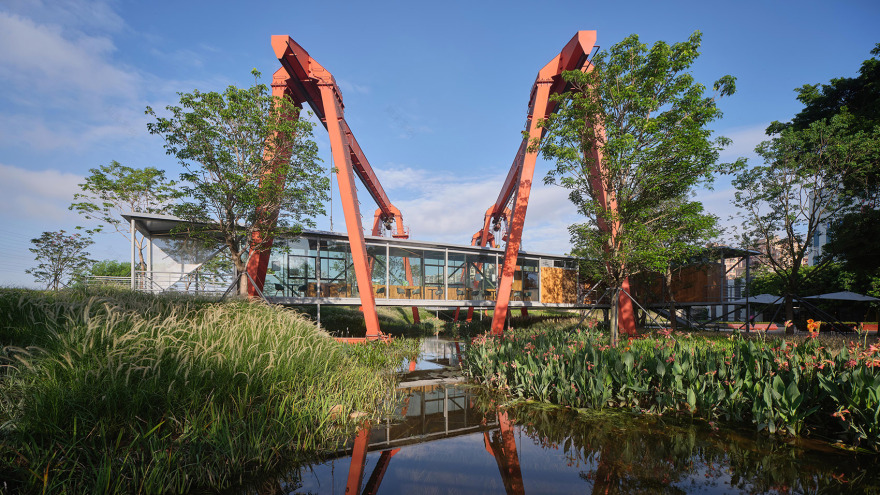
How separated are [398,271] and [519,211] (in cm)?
660

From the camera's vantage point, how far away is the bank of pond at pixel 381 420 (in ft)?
9.93

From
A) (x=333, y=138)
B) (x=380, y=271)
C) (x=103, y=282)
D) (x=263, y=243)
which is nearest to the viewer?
(x=103, y=282)

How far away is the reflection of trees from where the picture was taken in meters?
2.99

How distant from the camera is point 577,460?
360 cm

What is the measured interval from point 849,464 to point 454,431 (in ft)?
12.0

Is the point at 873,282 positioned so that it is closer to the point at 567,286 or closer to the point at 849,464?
the point at 567,286

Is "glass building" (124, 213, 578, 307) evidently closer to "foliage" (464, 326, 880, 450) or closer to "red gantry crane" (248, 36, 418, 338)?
"red gantry crane" (248, 36, 418, 338)

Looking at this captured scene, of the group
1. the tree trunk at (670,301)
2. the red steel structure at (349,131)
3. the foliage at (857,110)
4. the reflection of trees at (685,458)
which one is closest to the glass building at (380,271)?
the red steel structure at (349,131)

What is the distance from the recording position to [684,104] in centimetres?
914

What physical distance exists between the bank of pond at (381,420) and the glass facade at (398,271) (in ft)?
29.7

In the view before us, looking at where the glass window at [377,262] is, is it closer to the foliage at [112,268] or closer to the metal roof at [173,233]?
the metal roof at [173,233]

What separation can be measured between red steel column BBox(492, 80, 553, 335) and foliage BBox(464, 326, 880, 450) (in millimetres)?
6464

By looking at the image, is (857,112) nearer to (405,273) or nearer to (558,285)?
(558,285)

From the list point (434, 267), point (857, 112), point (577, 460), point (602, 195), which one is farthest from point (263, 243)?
point (857, 112)
